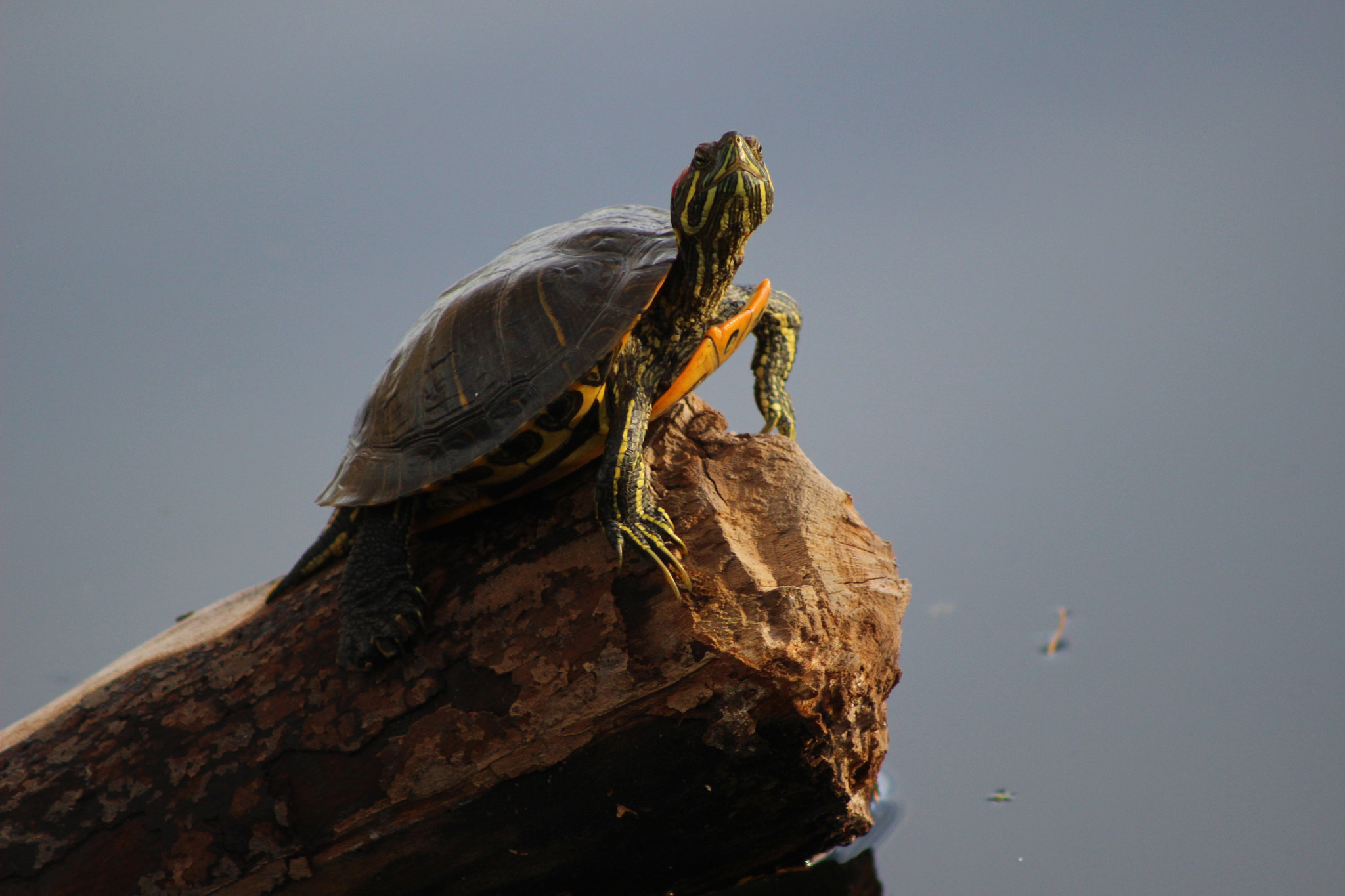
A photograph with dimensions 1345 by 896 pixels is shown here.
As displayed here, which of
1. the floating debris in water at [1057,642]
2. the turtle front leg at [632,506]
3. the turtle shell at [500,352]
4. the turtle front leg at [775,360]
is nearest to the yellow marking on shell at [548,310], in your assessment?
the turtle shell at [500,352]

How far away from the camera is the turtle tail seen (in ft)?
9.46

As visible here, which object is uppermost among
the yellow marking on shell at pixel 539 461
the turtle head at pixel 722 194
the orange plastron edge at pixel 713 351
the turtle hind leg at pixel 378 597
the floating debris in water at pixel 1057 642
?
the turtle head at pixel 722 194

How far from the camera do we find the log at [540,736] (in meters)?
2.17

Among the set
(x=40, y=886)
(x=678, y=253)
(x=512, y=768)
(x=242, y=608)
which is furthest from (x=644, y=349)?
(x=40, y=886)

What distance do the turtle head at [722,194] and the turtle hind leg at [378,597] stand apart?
1237 millimetres

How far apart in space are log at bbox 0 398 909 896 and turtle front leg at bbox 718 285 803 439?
579 mm

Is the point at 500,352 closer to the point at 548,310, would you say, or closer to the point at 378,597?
the point at 548,310

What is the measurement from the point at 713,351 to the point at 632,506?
64 centimetres

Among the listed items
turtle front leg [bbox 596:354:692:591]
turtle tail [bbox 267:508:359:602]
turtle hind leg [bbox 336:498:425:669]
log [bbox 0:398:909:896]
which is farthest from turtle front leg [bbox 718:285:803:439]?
turtle tail [bbox 267:508:359:602]

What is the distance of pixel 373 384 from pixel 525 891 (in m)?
1.68

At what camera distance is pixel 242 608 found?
Answer: 3.17 m

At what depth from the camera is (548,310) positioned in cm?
255

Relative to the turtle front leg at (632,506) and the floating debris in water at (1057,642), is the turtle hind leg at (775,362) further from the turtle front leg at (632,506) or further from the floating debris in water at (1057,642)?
the floating debris in water at (1057,642)

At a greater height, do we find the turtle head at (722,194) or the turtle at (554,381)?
the turtle head at (722,194)
